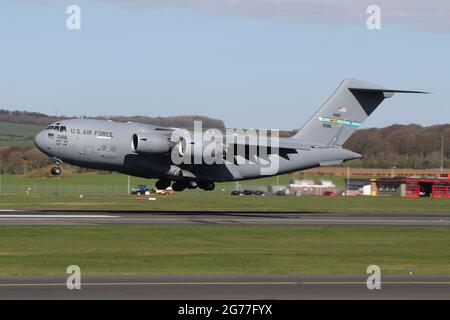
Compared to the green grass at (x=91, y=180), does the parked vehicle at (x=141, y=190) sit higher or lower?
lower

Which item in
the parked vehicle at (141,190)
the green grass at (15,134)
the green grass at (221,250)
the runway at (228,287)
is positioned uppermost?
the green grass at (15,134)

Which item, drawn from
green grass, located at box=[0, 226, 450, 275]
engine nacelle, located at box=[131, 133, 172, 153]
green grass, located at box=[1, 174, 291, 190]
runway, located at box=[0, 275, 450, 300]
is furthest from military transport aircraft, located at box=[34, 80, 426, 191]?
green grass, located at box=[1, 174, 291, 190]

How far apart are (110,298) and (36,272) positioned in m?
6.80

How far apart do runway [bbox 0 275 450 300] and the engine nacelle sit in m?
25.5

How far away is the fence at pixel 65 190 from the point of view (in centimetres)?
9700

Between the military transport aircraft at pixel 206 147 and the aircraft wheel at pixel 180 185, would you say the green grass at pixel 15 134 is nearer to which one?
the aircraft wheel at pixel 180 185

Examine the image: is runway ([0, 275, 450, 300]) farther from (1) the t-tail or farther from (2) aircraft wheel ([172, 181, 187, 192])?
(1) the t-tail

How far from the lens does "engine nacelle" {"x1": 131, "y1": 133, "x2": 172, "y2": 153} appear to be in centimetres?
4991

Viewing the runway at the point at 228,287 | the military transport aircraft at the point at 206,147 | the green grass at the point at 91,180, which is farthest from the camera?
the green grass at the point at 91,180

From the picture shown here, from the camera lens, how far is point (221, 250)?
111 feet

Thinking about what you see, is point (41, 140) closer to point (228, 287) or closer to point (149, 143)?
point (149, 143)

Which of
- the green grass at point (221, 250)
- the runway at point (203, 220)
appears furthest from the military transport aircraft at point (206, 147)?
the green grass at point (221, 250)

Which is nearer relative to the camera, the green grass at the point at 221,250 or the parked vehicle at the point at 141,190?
the green grass at the point at 221,250

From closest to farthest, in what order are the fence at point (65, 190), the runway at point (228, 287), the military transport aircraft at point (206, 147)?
the runway at point (228, 287) → the military transport aircraft at point (206, 147) → the fence at point (65, 190)
